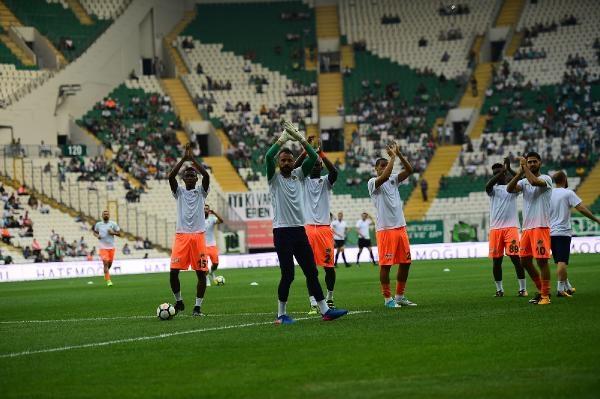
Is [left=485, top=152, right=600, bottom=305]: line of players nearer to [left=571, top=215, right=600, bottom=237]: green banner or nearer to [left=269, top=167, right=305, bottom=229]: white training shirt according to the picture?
[left=269, top=167, right=305, bottom=229]: white training shirt

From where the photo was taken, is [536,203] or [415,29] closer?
[536,203]

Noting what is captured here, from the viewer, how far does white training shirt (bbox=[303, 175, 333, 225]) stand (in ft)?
73.4

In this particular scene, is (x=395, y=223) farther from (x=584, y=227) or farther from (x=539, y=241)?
(x=584, y=227)

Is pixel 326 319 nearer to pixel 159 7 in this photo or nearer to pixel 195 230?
pixel 195 230

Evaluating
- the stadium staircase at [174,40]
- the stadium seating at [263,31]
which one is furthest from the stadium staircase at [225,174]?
the stadium seating at [263,31]

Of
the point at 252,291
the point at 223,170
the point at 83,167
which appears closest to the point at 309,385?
the point at 252,291

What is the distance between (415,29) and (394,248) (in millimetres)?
63272

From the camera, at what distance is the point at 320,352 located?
13945 millimetres

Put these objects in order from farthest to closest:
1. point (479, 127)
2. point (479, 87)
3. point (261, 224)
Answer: point (479, 87) < point (479, 127) < point (261, 224)

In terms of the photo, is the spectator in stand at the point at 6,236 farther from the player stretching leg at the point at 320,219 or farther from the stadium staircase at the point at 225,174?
the player stretching leg at the point at 320,219

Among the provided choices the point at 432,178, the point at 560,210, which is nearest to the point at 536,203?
the point at 560,210

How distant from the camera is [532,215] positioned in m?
21.3

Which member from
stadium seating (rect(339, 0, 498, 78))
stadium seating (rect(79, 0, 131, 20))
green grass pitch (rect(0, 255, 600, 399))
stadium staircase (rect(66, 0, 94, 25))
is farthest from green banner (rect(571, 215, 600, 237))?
green grass pitch (rect(0, 255, 600, 399))

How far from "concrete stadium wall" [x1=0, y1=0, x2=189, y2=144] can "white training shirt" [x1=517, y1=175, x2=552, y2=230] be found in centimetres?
5093
